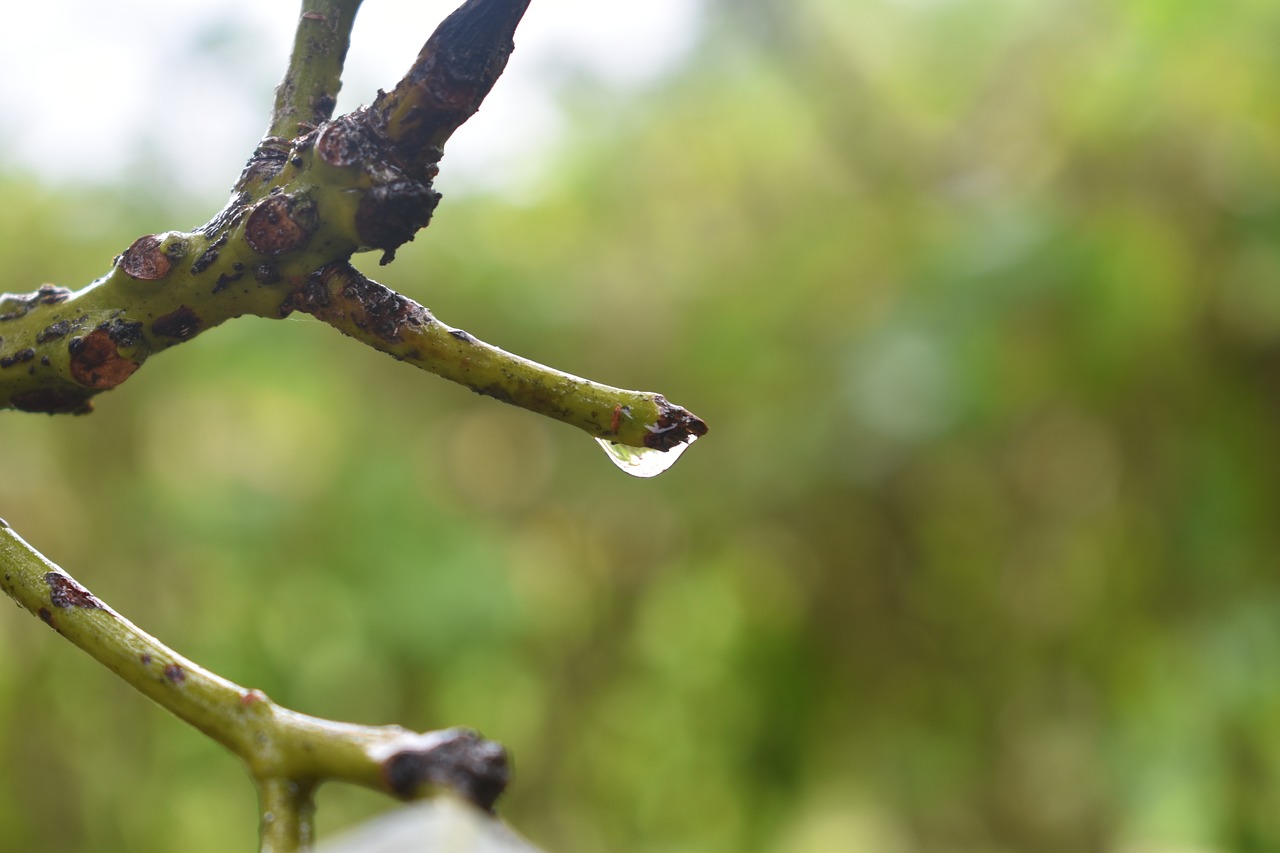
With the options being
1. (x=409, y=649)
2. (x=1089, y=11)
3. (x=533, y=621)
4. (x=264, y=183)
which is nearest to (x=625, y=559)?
(x=533, y=621)

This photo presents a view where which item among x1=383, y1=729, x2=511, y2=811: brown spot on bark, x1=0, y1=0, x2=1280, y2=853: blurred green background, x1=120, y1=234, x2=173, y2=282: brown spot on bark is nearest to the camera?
x1=383, y1=729, x2=511, y2=811: brown spot on bark

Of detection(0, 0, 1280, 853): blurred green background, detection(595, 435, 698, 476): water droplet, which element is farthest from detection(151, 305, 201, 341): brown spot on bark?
detection(0, 0, 1280, 853): blurred green background

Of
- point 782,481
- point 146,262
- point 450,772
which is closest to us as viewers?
point 450,772

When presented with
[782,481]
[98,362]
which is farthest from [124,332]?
[782,481]

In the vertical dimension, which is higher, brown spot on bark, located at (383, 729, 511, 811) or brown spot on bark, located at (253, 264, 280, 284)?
brown spot on bark, located at (253, 264, 280, 284)

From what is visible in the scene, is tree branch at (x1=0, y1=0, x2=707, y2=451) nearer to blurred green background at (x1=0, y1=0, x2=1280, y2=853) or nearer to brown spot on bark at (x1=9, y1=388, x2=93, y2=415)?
brown spot on bark at (x1=9, y1=388, x2=93, y2=415)

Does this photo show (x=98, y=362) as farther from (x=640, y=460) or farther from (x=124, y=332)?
(x=640, y=460)
